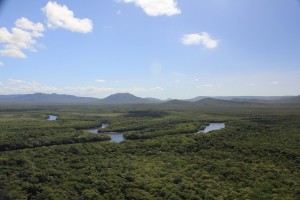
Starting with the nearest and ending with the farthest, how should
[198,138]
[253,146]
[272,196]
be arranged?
[272,196]
[253,146]
[198,138]

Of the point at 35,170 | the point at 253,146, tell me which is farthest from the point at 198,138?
the point at 35,170

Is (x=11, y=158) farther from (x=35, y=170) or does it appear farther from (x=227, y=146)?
(x=227, y=146)

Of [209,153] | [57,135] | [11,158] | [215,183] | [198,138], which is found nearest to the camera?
[215,183]

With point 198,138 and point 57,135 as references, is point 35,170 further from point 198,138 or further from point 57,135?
point 198,138

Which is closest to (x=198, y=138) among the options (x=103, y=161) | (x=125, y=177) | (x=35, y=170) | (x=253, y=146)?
(x=253, y=146)

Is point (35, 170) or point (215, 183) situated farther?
point (35, 170)

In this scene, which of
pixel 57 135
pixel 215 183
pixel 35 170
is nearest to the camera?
pixel 215 183

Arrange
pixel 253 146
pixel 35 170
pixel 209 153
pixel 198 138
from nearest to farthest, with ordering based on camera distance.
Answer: pixel 35 170
pixel 209 153
pixel 253 146
pixel 198 138

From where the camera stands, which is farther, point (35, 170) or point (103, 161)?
point (103, 161)
